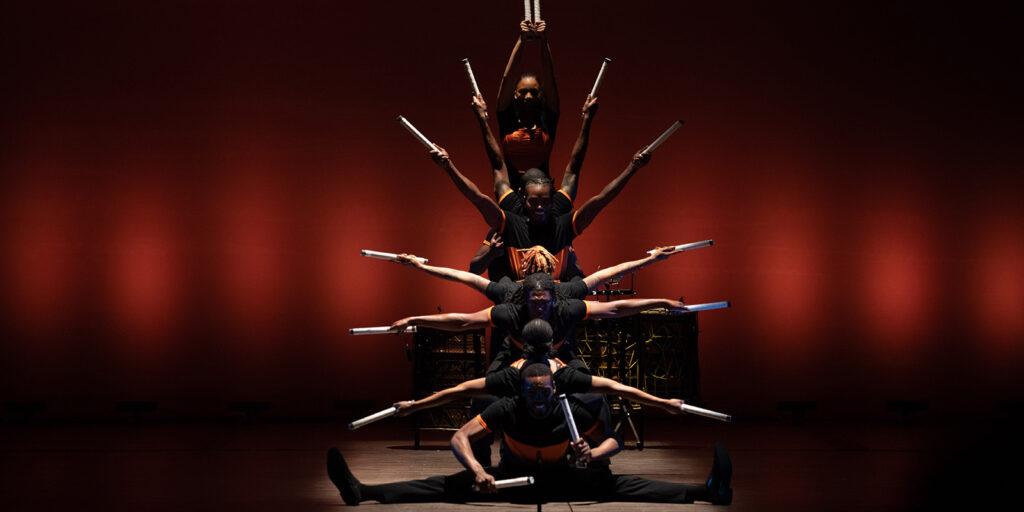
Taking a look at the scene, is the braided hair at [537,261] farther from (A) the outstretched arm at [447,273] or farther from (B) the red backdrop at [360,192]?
(B) the red backdrop at [360,192]

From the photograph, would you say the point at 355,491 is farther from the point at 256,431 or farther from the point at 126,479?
the point at 256,431

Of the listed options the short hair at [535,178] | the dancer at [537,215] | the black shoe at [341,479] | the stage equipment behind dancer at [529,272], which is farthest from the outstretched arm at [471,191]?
the black shoe at [341,479]

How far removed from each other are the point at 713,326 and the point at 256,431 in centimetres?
360

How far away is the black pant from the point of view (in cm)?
435

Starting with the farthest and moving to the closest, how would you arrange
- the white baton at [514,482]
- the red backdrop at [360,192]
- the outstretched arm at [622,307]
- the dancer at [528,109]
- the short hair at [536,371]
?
the red backdrop at [360,192], the dancer at [528,109], the outstretched arm at [622,307], the short hair at [536,371], the white baton at [514,482]

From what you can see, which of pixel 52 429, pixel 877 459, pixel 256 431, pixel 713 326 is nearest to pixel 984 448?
pixel 877 459

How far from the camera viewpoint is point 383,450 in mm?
6332

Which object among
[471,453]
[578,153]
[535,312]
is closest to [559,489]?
[471,453]

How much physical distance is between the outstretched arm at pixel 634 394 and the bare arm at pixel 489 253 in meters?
1.17

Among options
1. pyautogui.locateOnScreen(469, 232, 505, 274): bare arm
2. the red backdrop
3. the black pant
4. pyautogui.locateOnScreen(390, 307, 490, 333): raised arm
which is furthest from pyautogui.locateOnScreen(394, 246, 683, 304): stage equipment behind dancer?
the red backdrop

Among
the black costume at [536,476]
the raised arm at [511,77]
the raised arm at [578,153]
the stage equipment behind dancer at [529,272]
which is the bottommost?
the black costume at [536,476]

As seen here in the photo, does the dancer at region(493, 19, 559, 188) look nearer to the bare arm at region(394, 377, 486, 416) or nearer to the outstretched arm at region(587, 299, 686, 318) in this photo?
the outstretched arm at region(587, 299, 686, 318)

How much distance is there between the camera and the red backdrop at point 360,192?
8.00 meters

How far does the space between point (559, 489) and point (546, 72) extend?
2285mm
